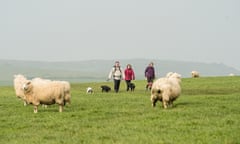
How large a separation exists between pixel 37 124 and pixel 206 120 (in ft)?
19.5

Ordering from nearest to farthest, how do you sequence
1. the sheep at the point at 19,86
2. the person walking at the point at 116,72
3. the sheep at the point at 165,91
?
the sheep at the point at 165,91
the sheep at the point at 19,86
the person walking at the point at 116,72

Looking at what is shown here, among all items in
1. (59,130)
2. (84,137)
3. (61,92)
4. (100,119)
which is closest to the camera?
(84,137)

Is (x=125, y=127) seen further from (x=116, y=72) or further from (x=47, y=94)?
(x=116, y=72)

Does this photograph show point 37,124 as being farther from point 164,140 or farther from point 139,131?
point 164,140

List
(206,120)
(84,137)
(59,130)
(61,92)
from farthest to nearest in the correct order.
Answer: (61,92), (206,120), (59,130), (84,137)

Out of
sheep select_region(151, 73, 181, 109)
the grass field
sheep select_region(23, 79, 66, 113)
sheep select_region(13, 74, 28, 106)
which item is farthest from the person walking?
the grass field

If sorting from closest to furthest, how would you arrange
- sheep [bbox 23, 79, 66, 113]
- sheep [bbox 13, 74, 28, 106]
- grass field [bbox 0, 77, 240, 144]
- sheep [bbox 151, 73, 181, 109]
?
1. grass field [bbox 0, 77, 240, 144]
2. sheep [bbox 23, 79, 66, 113]
3. sheep [bbox 151, 73, 181, 109]
4. sheep [bbox 13, 74, 28, 106]

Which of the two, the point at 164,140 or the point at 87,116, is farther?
the point at 87,116

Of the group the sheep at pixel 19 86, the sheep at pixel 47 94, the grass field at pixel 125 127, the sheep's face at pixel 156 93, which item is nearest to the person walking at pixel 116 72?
the sheep at pixel 19 86

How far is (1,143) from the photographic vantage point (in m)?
12.9

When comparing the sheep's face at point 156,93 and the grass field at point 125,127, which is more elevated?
the sheep's face at point 156,93

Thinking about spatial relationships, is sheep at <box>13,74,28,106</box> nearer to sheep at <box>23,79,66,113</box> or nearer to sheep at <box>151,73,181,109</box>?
sheep at <box>23,79,66,113</box>

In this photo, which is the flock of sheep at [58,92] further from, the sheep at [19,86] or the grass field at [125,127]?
the sheep at [19,86]

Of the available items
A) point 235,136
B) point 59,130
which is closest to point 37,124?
point 59,130
